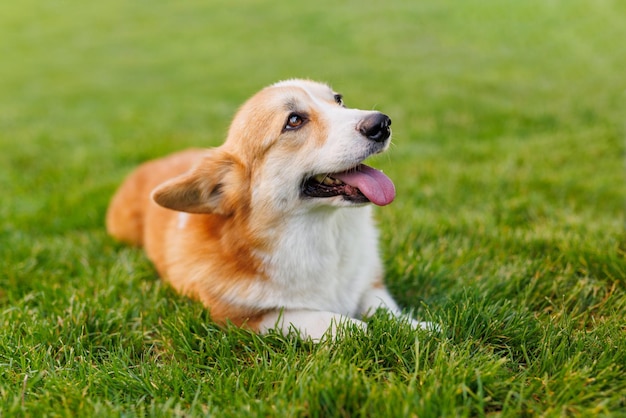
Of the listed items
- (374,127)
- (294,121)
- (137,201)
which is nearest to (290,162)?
(294,121)

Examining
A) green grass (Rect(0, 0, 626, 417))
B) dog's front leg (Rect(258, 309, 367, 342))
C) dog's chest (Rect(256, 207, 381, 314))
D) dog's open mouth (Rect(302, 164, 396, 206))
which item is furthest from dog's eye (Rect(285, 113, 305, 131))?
dog's front leg (Rect(258, 309, 367, 342))

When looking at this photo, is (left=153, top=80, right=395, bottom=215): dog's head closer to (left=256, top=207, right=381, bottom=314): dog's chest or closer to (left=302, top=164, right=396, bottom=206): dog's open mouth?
(left=302, top=164, right=396, bottom=206): dog's open mouth

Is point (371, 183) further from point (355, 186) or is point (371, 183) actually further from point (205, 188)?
point (205, 188)

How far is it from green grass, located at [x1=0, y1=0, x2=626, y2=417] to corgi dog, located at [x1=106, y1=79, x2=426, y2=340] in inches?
8.3

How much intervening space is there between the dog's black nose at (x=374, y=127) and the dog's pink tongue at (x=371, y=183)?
210mm

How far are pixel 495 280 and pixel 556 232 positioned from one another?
882mm

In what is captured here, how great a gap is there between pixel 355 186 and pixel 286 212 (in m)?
0.38

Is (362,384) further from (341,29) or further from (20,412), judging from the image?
(341,29)

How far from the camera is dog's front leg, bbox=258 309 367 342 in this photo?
2619 millimetres

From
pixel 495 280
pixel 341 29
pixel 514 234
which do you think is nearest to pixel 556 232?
pixel 514 234

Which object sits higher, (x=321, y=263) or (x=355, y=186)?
(x=355, y=186)

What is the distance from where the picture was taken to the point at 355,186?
283 cm

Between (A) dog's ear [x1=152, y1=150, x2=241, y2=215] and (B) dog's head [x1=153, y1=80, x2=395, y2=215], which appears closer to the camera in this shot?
(B) dog's head [x1=153, y1=80, x2=395, y2=215]

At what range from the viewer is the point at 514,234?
3.75 m
